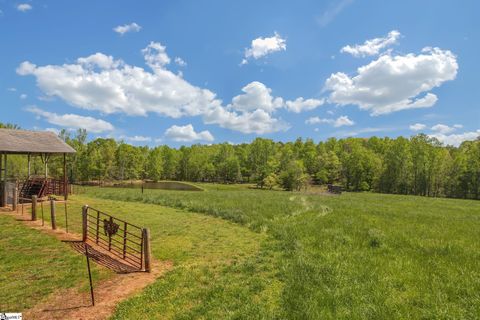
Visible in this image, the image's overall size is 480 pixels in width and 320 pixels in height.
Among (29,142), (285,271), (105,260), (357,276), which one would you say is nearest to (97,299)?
(105,260)

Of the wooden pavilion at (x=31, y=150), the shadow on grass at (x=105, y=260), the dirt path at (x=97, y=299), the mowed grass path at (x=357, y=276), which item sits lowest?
the mowed grass path at (x=357, y=276)

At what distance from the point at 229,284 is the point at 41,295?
17.3 feet

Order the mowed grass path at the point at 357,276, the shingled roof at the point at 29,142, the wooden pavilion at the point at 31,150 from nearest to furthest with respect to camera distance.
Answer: the mowed grass path at the point at 357,276 < the wooden pavilion at the point at 31,150 < the shingled roof at the point at 29,142

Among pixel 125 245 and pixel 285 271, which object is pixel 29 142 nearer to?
pixel 125 245

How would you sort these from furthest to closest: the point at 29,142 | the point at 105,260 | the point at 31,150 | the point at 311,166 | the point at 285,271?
the point at 311,166
the point at 29,142
the point at 31,150
the point at 105,260
the point at 285,271

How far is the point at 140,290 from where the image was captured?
27.9 ft

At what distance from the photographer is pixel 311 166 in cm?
9431

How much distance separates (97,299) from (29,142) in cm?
2036

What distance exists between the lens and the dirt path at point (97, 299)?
23.1 feet

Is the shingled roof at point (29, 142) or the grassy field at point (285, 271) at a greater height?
the shingled roof at point (29, 142)

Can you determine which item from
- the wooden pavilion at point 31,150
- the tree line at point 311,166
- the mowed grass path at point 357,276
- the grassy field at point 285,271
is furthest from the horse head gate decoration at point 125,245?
the tree line at point 311,166

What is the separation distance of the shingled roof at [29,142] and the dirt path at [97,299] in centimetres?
1690

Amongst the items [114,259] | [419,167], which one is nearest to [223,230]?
[114,259]

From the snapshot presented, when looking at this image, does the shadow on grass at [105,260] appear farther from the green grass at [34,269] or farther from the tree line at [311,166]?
the tree line at [311,166]
